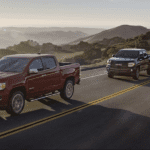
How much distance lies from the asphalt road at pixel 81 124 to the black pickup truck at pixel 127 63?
5.06m

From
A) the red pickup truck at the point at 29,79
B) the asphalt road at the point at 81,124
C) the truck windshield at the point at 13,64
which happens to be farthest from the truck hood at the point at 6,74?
the asphalt road at the point at 81,124

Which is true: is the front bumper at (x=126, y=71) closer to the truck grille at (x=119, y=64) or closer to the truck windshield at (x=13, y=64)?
the truck grille at (x=119, y=64)

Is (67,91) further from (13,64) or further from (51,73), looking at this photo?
(13,64)

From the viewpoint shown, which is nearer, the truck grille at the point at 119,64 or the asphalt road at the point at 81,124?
the asphalt road at the point at 81,124

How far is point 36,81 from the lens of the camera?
8.87 metres

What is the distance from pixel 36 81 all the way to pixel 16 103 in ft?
3.56

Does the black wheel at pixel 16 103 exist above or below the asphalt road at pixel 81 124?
above

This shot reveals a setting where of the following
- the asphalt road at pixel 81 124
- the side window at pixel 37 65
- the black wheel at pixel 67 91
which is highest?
the side window at pixel 37 65

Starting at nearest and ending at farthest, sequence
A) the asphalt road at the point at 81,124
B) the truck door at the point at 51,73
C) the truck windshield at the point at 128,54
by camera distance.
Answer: the asphalt road at the point at 81,124
the truck door at the point at 51,73
the truck windshield at the point at 128,54

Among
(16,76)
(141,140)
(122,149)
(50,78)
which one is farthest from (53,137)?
(50,78)

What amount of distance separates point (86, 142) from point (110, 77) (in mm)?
12272

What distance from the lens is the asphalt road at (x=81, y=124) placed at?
599 centimetres

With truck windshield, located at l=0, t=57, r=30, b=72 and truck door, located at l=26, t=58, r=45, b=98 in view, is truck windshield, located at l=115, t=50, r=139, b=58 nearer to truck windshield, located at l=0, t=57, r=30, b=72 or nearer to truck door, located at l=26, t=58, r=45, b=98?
truck door, located at l=26, t=58, r=45, b=98

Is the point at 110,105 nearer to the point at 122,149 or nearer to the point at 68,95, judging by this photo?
the point at 68,95
